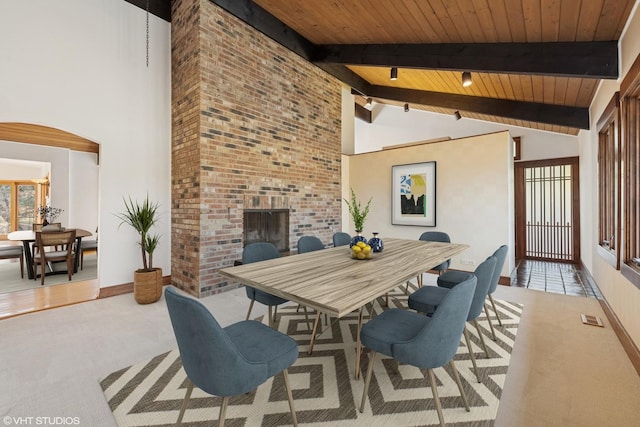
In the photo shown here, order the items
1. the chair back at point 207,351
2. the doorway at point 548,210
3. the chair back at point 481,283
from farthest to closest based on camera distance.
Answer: the doorway at point 548,210 < the chair back at point 481,283 < the chair back at point 207,351

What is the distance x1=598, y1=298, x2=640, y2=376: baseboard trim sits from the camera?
79.7 inches

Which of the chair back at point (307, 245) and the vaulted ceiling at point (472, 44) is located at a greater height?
the vaulted ceiling at point (472, 44)

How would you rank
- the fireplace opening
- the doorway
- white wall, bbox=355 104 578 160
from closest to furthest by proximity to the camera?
the fireplace opening → the doorway → white wall, bbox=355 104 578 160

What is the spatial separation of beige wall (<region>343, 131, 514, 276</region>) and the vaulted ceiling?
0.74 metres

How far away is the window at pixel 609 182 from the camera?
2.52 meters

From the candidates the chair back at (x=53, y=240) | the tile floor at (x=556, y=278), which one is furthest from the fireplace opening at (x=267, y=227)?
the tile floor at (x=556, y=278)

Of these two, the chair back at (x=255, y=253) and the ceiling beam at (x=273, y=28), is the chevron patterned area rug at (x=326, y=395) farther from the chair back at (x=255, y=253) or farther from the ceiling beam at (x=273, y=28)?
the ceiling beam at (x=273, y=28)

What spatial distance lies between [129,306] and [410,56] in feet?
14.6

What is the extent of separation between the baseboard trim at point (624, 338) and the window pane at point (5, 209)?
12124 millimetres

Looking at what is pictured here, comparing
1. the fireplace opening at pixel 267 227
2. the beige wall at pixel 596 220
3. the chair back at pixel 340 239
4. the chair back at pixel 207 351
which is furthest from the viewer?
the fireplace opening at pixel 267 227

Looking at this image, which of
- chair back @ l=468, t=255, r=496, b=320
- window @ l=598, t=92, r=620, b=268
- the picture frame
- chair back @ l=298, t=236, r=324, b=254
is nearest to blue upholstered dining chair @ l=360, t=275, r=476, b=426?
chair back @ l=468, t=255, r=496, b=320

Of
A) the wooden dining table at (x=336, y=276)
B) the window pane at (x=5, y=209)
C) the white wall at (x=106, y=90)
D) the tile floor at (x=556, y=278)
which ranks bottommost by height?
the tile floor at (x=556, y=278)

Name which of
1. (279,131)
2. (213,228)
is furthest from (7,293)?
(279,131)

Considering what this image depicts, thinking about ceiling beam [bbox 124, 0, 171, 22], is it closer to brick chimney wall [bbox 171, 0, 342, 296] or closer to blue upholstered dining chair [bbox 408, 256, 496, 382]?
brick chimney wall [bbox 171, 0, 342, 296]
